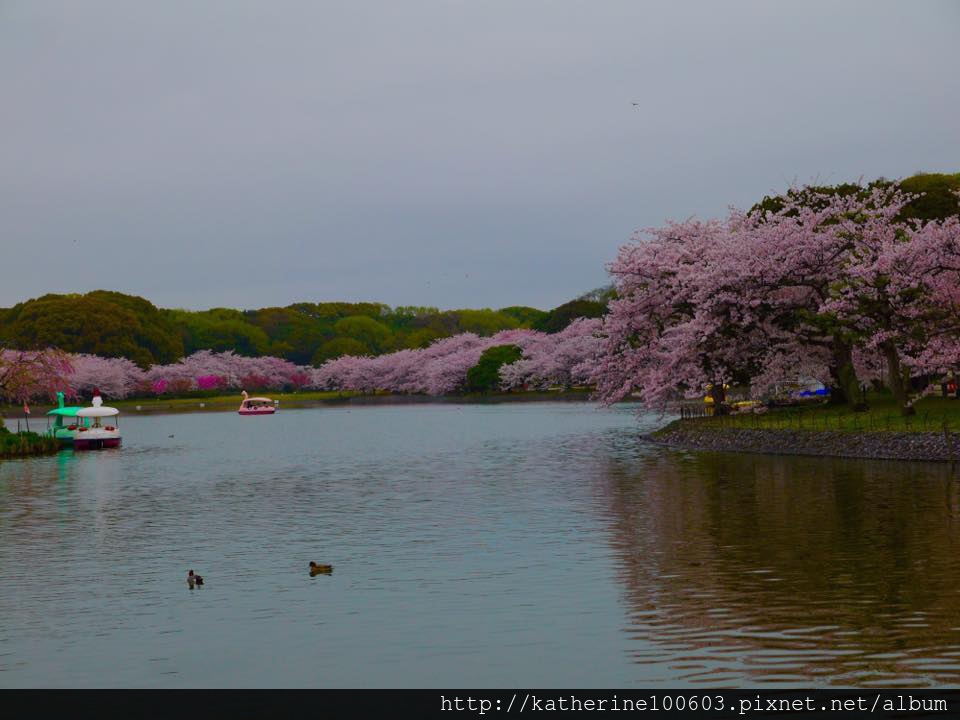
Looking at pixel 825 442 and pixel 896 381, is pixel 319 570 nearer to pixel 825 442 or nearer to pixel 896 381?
pixel 825 442

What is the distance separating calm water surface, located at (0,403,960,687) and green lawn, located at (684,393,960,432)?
496cm

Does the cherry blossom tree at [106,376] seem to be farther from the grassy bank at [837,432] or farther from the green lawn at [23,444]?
the grassy bank at [837,432]

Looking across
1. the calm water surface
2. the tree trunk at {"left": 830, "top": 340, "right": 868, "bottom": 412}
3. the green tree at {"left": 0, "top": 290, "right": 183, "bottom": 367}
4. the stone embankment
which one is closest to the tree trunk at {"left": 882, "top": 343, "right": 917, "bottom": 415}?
the stone embankment

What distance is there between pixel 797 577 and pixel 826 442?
28.2 meters

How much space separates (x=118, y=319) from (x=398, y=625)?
541ft

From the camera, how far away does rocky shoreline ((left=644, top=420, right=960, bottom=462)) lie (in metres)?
42.3

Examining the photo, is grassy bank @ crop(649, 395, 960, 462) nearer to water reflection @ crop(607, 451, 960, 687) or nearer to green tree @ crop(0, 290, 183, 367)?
water reflection @ crop(607, 451, 960, 687)

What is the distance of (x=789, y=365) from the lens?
195 feet

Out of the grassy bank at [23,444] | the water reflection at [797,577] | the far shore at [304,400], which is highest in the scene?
the far shore at [304,400]

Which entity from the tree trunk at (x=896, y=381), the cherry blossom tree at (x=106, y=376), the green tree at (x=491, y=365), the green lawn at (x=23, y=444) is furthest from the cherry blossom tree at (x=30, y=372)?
the green tree at (x=491, y=365)

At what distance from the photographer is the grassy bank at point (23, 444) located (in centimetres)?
6400

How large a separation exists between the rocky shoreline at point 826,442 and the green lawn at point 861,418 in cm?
97

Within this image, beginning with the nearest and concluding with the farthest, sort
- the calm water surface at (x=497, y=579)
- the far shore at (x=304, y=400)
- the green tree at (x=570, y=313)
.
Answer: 1. the calm water surface at (x=497, y=579)
2. the far shore at (x=304, y=400)
3. the green tree at (x=570, y=313)
